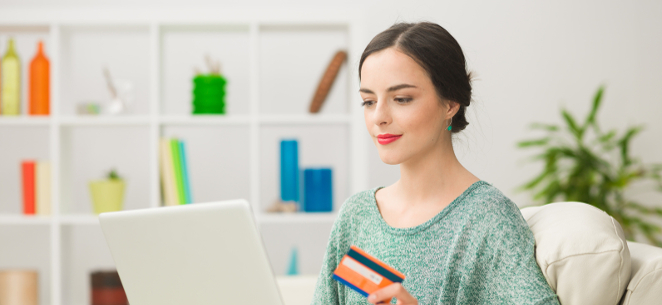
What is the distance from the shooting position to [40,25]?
222 centimetres

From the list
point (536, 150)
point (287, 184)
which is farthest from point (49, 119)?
point (536, 150)

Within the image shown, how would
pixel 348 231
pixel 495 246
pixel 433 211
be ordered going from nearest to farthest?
pixel 495 246 < pixel 433 211 < pixel 348 231

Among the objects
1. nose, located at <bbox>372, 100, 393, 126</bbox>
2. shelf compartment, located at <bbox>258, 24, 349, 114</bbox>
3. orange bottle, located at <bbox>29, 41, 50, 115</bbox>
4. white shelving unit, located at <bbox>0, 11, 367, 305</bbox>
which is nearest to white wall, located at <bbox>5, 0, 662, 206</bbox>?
shelf compartment, located at <bbox>258, 24, 349, 114</bbox>

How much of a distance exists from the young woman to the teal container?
1.30 meters

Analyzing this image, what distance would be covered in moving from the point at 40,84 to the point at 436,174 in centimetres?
192

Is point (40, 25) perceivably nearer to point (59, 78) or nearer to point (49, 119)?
point (59, 78)

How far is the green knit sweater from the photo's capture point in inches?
34.1

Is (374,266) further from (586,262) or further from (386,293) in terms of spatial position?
(586,262)

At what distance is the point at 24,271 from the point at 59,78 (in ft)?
2.76

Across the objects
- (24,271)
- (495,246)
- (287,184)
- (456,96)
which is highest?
(456,96)

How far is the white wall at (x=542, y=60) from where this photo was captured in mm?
2830

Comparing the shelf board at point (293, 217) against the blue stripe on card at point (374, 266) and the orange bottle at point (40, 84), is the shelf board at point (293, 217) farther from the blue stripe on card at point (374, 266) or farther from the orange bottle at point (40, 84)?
the blue stripe on card at point (374, 266)

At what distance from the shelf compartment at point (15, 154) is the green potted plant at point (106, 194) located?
2.10 ft

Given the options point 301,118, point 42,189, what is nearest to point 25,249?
point 42,189
